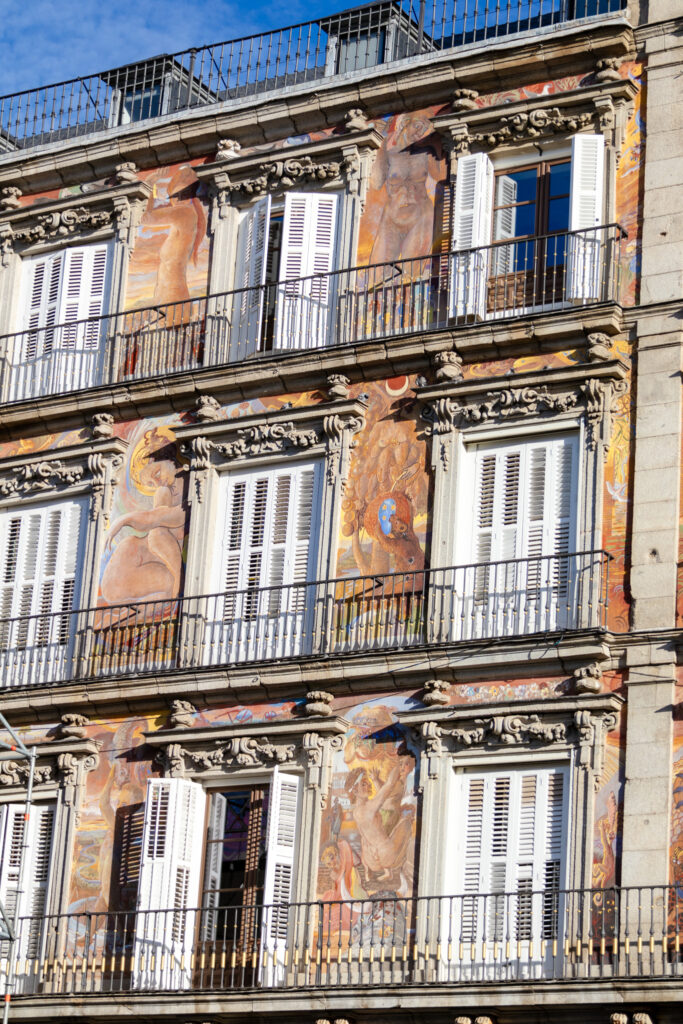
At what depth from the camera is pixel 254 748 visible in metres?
27.2

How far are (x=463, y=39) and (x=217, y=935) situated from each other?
12.0m

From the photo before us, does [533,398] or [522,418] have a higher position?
[533,398]

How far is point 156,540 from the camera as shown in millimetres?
29250

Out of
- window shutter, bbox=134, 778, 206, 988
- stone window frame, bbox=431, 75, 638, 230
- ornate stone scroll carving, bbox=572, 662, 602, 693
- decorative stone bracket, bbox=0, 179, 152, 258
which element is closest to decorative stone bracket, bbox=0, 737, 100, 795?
window shutter, bbox=134, 778, 206, 988

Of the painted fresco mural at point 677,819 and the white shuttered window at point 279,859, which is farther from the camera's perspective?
the white shuttered window at point 279,859

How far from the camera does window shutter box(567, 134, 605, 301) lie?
27188 mm

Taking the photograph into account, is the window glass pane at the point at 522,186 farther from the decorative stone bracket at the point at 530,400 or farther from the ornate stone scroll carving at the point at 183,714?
the ornate stone scroll carving at the point at 183,714

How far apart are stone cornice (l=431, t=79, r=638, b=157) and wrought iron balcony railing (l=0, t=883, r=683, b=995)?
940 centimetres

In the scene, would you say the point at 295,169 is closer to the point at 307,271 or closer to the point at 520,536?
the point at 307,271

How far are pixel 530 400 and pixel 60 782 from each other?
7647 millimetres

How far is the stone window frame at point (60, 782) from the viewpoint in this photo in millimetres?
28109

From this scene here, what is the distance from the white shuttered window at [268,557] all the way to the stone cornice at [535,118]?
181 inches

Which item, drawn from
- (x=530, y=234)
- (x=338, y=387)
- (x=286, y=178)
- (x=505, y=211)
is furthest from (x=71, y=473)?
(x=530, y=234)

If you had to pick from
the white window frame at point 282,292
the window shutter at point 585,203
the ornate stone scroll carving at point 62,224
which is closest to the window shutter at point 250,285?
the white window frame at point 282,292
